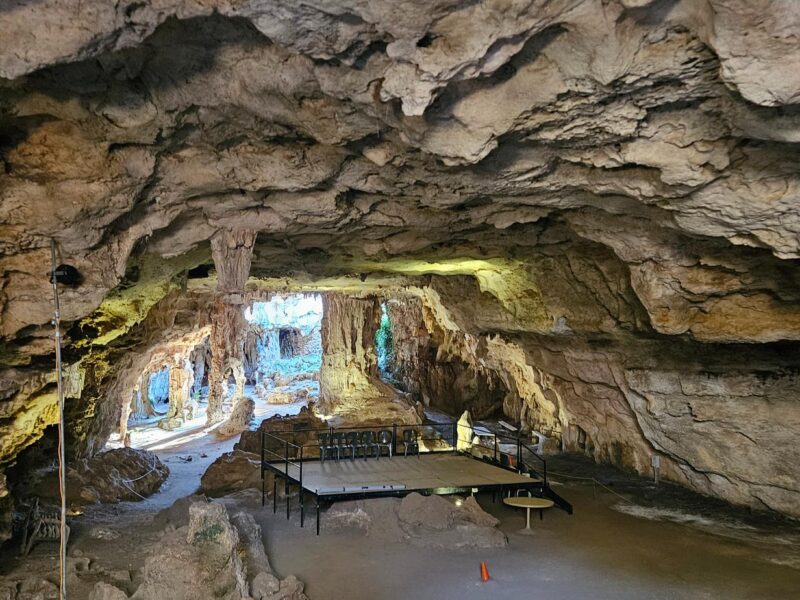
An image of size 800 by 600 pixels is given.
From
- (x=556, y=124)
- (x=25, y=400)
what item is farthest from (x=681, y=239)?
(x=25, y=400)

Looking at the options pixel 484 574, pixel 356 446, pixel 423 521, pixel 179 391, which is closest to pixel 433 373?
pixel 179 391

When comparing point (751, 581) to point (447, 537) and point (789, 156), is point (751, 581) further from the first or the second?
point (789, 156)

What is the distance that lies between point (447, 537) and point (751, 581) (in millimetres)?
4056

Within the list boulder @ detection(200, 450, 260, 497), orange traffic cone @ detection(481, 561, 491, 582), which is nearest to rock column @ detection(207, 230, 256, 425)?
boulder @ detection(200, 450, 260, 497)

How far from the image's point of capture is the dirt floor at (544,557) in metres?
7.59

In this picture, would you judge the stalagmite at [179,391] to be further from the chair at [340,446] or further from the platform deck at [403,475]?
the platform deck at [403,475]

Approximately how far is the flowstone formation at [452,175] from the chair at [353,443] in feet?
11.9

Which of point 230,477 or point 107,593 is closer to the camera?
point 107,593

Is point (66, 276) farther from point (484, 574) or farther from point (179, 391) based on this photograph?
point (179, 391)

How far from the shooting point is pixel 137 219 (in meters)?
7.27

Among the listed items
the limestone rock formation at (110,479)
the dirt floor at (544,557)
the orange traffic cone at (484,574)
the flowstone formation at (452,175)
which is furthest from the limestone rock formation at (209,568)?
the limestone rock formation at (110,479)

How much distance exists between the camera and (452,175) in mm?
7027

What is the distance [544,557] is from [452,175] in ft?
18.4

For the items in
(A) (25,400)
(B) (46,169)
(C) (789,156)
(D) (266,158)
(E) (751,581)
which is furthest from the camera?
(A) (25,400)
